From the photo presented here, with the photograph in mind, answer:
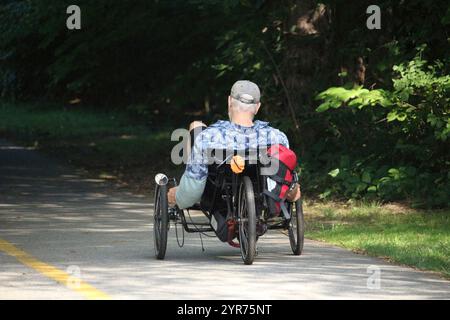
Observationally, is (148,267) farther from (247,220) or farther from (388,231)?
(388,231)

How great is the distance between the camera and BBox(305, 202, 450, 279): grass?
12140mm

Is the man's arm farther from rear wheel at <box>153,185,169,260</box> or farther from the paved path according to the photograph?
the paved path

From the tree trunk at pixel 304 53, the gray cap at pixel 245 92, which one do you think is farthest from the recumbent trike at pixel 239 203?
the tree trunk at pixel 304 53

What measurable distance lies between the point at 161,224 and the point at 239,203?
2.82 feet

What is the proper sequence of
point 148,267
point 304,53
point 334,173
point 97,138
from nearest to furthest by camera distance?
point 148,267 → point 334,173 → point 304,53 → point 97,138

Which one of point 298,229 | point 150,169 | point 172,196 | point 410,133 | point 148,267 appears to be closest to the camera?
point 148,267

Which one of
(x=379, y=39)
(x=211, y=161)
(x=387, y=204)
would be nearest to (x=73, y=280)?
(x=211, y=161)

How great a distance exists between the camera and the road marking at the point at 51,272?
31.1 ft

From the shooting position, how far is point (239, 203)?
11.4 meters

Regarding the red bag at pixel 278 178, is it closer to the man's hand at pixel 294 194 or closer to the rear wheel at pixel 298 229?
the man's hand at pixel 294 194

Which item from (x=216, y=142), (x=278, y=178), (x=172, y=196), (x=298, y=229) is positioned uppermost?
(x=216, y=142)

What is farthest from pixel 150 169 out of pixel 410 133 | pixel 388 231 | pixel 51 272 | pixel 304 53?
pixel 51 272
